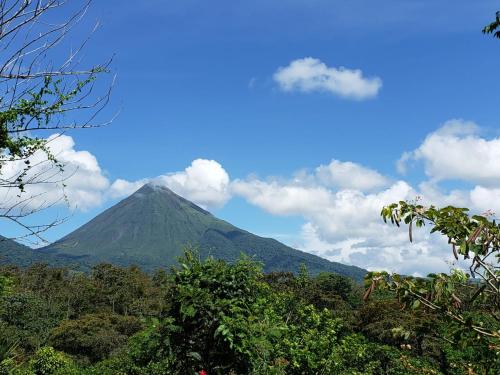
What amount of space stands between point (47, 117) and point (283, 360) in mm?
7540

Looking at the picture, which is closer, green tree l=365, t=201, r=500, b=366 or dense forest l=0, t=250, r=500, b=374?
green tree l=365, t=201, r=500, b=366

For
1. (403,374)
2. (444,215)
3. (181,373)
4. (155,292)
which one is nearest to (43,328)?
(155,292)

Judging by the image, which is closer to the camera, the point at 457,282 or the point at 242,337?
the point at 457,282

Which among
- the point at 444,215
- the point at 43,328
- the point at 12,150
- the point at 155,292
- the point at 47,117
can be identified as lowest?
the point at 43,328

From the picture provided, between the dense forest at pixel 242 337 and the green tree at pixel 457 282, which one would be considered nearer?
the green tree at pixel 457 282

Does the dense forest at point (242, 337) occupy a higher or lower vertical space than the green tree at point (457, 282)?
lower

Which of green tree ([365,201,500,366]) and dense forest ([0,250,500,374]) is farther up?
green tree ([365,201,500,366])

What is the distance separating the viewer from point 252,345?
19.7 ft

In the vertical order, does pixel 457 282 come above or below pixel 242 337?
above

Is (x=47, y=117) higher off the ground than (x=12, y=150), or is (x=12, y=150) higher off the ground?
(x=47, y=117)

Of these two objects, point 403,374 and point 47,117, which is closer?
point 47,117

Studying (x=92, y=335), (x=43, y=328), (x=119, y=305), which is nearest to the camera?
(x=92, y=335)

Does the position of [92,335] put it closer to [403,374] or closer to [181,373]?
[403,374]

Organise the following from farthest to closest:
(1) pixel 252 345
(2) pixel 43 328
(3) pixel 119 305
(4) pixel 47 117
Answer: (3) pixel 119 305 < (2) pixel 43 328 < (1) pixel 252 345 < (4) pixel 47 117
